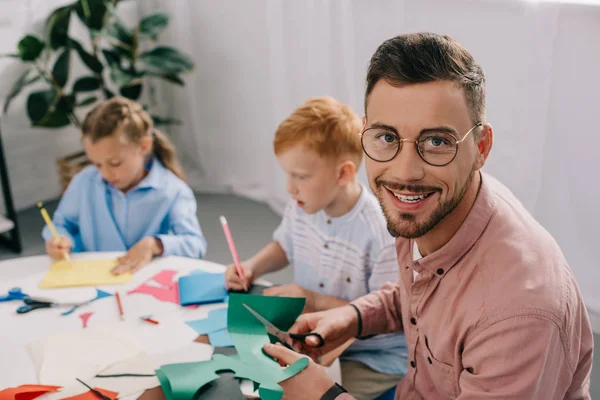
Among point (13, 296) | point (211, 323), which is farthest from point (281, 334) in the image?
point (13, 296)

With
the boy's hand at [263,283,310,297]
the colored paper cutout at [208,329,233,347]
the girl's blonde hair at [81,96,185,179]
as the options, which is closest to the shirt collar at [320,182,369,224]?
the boy's hand at [263,283,310,297]

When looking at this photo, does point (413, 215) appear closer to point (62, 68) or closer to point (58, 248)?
point (58, 248)

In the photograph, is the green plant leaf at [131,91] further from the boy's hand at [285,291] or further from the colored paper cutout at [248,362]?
the colored paper cutout at [248,362]

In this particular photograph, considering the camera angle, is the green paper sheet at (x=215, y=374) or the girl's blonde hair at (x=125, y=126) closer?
the green paper sheet at (x=215, y=374)

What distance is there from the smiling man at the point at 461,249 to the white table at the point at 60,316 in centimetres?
28

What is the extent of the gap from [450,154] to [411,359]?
0.45m

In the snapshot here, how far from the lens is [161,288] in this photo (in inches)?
58.2

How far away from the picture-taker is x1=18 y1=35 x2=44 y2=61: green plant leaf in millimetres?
2922

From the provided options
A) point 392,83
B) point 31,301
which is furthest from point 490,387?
point 31,301

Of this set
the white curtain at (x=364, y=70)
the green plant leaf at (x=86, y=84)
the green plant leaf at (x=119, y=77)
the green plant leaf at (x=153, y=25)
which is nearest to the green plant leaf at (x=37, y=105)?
the green plant leaf at (x=86, y=84)

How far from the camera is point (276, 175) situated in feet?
11.3

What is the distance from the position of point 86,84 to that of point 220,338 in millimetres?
2252

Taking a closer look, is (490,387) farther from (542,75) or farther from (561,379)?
(542,75)

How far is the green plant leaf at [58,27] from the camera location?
2977 millimetres
